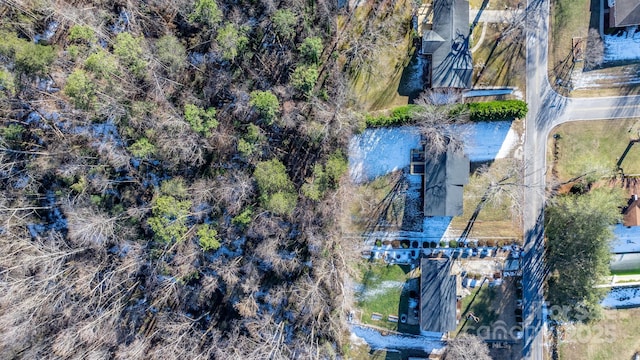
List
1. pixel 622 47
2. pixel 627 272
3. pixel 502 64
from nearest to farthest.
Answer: pixel 622 47 → pixel 502 64 → pixel 627 272

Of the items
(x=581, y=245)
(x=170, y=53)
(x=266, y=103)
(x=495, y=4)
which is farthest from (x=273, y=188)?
(x=581, y=245)

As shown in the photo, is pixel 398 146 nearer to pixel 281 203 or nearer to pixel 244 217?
pixel 281 203

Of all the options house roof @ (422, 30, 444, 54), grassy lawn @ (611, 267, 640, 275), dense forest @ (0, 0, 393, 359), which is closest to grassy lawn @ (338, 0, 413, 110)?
dense forest @ (0, 0, 393, 359)

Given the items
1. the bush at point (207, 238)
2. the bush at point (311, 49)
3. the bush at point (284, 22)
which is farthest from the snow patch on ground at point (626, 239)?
the bush at point (207, 238)

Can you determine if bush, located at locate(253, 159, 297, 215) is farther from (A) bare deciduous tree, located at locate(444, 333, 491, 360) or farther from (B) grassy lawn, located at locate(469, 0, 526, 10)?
(B) grassy lawn, located at locate(469, 0, 526, 10)

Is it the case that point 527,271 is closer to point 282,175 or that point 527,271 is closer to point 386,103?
point 386,103

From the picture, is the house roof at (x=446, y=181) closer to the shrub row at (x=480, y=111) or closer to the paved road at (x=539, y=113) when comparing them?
the shrub row at (x=480, y=111)
